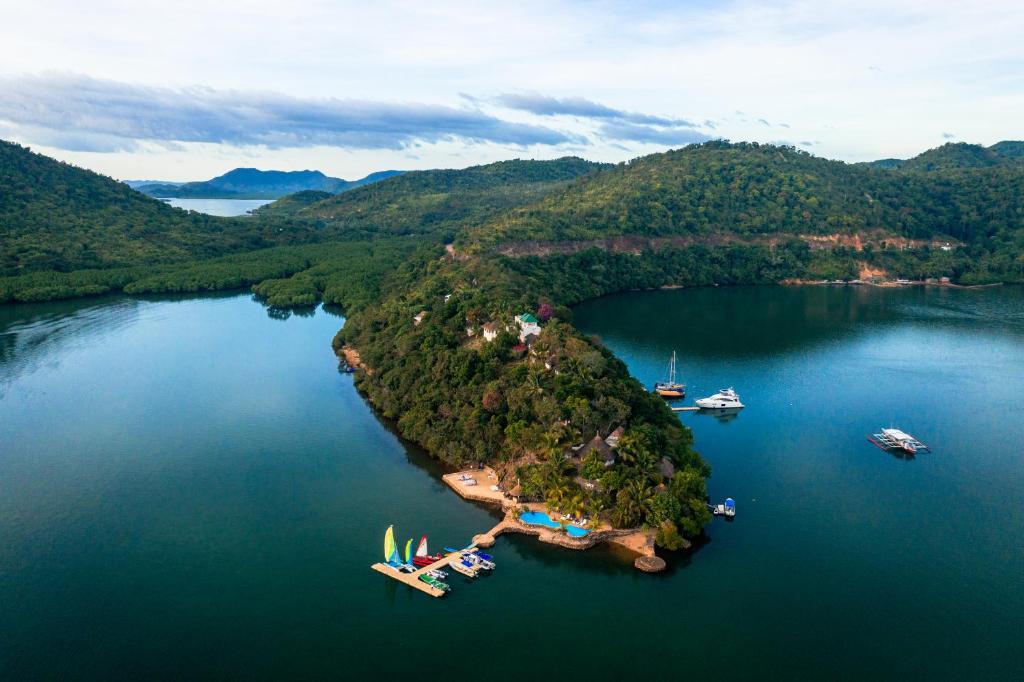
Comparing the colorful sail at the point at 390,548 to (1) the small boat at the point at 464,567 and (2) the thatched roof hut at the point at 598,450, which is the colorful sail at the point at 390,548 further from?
(2) the thatched roof hut at the point at 598,450

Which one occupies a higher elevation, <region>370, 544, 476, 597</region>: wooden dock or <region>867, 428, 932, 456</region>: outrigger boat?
<region>867, 428, 932, 456</region>: outrigger boat

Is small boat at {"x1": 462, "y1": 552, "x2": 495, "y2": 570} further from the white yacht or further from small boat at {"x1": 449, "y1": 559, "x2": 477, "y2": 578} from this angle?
the white yacht

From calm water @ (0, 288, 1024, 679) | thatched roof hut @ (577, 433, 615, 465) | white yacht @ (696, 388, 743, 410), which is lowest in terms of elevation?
calm water @ (0, 288, 1024, 679)

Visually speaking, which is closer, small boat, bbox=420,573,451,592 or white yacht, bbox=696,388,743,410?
small boat, bbox=420,573,451,592

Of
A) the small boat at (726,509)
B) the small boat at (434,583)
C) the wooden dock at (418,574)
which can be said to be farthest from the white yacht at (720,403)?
the small boat at (434,583)

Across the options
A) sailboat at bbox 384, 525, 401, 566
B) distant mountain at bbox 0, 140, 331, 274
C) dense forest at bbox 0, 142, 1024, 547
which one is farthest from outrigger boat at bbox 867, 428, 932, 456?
distant mountain at bbox 0, 140, 331, 274

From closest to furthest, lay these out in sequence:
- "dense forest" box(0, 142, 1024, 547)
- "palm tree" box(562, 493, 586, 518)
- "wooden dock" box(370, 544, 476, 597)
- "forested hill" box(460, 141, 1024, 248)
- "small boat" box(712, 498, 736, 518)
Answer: "wooden dock" box(370, 544, 476, 597) < "palm tree" box(562, 493, 586, 518) < "small boat" box(712, 498, 736, 518) < "dense forest" box(0, 142, 1024, 547) < "forested hill" box(460, 141, 1024, 248)

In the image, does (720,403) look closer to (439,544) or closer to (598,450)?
(598,450)

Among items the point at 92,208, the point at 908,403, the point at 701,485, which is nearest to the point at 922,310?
the point at 908,403
